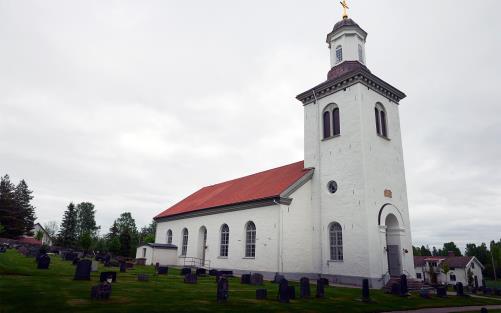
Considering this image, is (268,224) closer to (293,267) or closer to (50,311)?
(293,267)

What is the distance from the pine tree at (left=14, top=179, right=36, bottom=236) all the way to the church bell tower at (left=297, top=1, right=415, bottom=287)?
57.9 m

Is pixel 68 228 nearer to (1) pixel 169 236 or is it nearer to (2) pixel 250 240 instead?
(1) pixel 169 236

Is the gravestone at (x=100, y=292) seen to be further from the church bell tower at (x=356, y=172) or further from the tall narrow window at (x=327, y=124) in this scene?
the tall narrow window at (x=327, y=124)

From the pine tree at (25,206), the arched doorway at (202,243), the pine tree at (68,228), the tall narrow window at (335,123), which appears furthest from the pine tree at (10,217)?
the tall narrow window at (335,123)

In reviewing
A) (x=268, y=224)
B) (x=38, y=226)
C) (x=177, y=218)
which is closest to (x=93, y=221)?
(x=38, y=226)

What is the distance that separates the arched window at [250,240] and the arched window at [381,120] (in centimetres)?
1114

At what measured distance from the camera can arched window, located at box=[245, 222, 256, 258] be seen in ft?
80.7

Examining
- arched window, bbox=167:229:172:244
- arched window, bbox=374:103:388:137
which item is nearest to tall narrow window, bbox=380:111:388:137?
arched window, bbox=374:103:388:137

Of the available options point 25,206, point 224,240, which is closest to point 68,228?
point 25,206

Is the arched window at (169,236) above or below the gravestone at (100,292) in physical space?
above

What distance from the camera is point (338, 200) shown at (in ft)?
73.8

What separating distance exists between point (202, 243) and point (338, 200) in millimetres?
13778

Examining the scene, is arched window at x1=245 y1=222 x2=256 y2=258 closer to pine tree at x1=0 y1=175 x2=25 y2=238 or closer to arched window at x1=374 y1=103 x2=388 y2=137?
arched window at x1=374 y1=103 x2=388 y2=137

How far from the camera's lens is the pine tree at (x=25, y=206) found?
2416 inches
